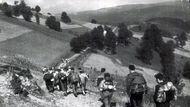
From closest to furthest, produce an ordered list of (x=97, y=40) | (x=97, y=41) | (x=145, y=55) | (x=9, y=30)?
(x=9, y=30)
(x=97, y=41)
(x=97, y=40)
(x=145, y=55)

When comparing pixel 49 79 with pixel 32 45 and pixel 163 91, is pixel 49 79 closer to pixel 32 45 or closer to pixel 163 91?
pixel 163 91

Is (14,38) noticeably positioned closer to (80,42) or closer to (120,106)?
(80,42)

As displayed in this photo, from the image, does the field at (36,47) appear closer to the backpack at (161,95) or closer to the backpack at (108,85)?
the backpack at (108,85)

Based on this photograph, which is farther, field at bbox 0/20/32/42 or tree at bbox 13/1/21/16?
tree at bbox 13/1/21/16

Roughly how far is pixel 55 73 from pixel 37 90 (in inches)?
68.7

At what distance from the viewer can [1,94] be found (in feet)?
61.2

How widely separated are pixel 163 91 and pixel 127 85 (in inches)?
66.8

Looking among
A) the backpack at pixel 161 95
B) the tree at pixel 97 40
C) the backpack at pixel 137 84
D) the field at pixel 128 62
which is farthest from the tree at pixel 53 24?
the backpack at pixel 161 95

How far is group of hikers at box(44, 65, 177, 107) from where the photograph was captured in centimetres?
1489

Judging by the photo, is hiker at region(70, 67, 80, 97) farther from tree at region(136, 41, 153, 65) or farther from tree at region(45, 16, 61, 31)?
tree at region(45, 16, 61, 31)

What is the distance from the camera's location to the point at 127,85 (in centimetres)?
1568

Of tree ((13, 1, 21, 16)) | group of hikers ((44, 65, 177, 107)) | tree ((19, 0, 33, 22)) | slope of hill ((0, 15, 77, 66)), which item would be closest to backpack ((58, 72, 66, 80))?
group of hikers ((44, 65, 177, 107))

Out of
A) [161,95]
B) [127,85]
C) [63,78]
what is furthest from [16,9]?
[161,95]

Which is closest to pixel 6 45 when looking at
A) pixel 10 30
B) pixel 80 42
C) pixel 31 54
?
pixel 31 54
